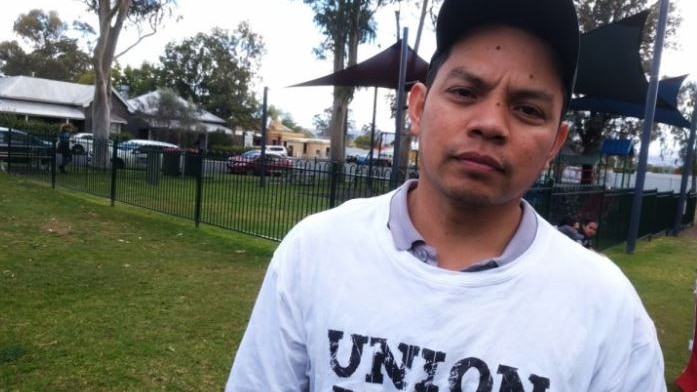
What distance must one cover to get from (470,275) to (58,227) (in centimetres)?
956

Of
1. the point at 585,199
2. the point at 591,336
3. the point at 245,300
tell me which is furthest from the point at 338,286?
the point at 585,199

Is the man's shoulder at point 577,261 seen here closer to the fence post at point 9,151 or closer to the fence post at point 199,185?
the fence post at point 199,185

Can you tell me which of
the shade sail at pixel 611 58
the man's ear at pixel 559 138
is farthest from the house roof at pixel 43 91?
the man's ear at pixel 559 138

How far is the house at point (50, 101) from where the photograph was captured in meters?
40.4

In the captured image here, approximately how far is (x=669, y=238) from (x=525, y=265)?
15.4 meters

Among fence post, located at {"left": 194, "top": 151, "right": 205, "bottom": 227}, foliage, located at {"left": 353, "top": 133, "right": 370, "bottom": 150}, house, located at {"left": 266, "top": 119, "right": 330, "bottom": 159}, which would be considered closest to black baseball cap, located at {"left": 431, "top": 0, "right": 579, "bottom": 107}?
fence post, located at {"left": 194, "top": 151, "right": 205, "bottom": 227}

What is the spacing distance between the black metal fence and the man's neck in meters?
6.32

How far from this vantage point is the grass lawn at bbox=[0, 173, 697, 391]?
413 centimetres

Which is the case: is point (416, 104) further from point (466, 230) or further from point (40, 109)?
point (40, 109)

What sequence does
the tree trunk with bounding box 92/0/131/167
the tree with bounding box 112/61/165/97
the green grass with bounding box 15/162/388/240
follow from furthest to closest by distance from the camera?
the tree with bounding box 112/61/165/97 < the tree trunk with bounding box 92/0/131/167 < the green grass with bounding box 15/162/388/240

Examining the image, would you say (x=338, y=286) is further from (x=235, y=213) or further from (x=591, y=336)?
(x=235, y=213)

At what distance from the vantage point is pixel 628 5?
29.2m

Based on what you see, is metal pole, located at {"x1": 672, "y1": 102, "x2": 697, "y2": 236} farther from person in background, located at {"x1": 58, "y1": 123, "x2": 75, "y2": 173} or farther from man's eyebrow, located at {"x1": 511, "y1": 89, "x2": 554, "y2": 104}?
person in background, located at {"x1": 58, "y1": 123, "x2": 75, "y2": 173}

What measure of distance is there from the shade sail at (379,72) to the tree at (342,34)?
13061 mm
